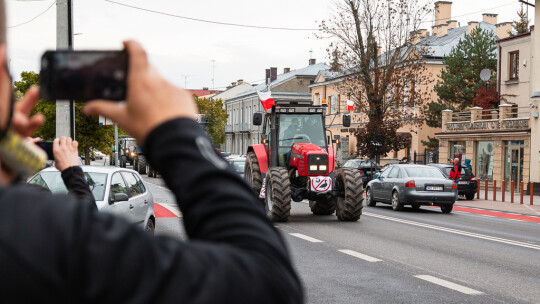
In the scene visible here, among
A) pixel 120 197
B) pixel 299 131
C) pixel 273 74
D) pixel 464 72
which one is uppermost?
pixel 273 74

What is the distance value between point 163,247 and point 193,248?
53 mm

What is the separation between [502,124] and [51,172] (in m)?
32.2

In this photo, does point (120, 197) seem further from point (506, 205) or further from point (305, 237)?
point (506, 205)

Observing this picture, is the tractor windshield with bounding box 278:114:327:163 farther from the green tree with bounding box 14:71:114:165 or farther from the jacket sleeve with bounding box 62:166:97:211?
the jacket sleeve with bounding box 62:166:97:211

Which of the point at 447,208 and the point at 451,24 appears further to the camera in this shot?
the point at 451,24

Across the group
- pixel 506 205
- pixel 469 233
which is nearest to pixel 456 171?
pixel 506 205

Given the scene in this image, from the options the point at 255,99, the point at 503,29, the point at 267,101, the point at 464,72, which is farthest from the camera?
the point at 255,99

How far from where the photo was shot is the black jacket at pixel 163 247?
1.07 metres

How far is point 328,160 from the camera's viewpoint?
1777 cm

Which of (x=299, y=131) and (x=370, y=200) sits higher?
(x=299, y=131)

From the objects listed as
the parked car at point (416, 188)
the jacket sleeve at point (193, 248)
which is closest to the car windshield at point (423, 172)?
the parked car at point (416, 188)

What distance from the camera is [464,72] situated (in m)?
52.2

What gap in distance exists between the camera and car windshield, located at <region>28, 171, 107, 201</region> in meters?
10.4

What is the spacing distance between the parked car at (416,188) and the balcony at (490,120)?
1547cm
